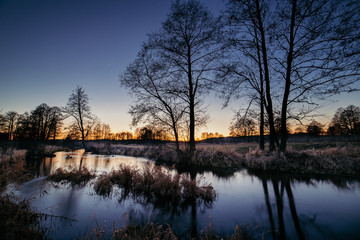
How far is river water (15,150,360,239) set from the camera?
3.31 meters

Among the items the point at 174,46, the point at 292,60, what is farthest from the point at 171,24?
the point at 292,60

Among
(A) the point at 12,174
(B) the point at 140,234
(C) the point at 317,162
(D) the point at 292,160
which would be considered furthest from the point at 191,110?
(A) the point at 12,174

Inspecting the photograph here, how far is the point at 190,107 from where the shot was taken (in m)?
12.7

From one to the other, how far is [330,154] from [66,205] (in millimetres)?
12952

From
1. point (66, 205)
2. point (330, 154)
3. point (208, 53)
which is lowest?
point (66, 205)

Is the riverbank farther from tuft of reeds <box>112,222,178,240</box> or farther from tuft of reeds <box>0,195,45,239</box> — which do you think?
tuft of reeds <box>0,195,45,239</box>

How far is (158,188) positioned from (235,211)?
282 cm

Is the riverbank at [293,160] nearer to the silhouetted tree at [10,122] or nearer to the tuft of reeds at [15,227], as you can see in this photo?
the tuft of reeds at [15,227]

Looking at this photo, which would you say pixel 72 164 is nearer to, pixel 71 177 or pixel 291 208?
pixel 71 177

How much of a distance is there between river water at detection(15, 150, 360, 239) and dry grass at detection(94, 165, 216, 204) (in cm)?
40

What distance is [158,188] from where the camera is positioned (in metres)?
5.62

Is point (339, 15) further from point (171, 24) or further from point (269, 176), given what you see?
point (171, 24)

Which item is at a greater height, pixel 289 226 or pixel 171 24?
pixel 171 24

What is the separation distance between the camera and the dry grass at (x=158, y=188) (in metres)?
5.27
